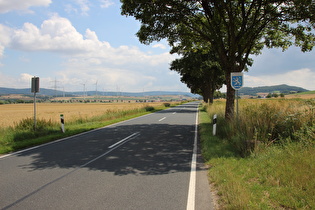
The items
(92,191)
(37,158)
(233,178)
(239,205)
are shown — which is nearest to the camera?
(239,205)

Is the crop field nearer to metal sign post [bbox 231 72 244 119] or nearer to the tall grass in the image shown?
metal sign post [bbox 231 72 244 119]

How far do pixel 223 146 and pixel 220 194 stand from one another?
401 centimetres

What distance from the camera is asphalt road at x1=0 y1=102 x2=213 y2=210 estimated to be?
3996mm

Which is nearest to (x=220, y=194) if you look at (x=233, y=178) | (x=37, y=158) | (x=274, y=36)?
(x=233, y=178)

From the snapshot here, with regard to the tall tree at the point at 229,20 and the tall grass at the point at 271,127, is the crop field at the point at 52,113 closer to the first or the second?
the tall tree at the point at 229,20

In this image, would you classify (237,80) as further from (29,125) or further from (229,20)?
(29,125)

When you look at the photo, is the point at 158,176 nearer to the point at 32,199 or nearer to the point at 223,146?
the point at 32,199

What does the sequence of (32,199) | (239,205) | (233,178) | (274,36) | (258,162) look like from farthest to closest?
(274,36) < (258,162) < (233,178) < (32,199) < (239,205)

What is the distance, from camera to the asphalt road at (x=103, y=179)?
4.00 m

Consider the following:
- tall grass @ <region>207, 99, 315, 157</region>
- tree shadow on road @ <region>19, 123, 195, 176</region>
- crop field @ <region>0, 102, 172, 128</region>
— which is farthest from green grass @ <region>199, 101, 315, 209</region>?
crop field @ <region>0, 102, 172, 128</region>

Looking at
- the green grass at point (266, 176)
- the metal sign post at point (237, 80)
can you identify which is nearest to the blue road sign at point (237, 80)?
the metal sign post at point (237, 80)

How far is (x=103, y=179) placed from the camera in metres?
5.18

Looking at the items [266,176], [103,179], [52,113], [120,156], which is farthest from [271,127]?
[52,113]

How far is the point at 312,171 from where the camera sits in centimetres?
451
